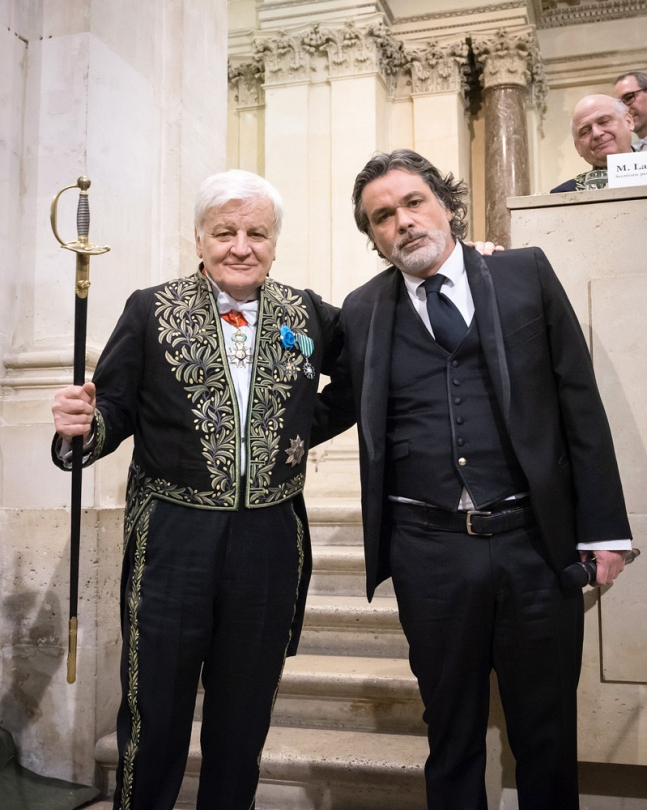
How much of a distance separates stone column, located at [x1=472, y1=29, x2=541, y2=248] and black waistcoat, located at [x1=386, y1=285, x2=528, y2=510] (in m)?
5.64

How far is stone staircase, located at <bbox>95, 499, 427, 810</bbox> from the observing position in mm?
3107

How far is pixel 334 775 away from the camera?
3.12m

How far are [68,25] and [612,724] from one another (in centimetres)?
338

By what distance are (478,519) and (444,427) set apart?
246 millimetres

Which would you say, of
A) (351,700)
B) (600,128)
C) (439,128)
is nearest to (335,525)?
(351,700)

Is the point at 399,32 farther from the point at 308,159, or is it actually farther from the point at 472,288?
the point at 472,288

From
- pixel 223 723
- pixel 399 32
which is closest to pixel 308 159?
pixel 399 32

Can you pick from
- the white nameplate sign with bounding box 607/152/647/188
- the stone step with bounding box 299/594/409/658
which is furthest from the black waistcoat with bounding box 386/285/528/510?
the stone step with bounding box 299/594/409/658

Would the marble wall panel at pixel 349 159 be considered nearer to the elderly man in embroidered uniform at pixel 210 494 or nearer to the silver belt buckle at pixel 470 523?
the elderly man in embroidered uniform at pixel 210 494

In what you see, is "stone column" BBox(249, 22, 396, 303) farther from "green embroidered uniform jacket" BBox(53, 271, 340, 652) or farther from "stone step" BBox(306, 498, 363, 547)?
"green embroidered uniform jacket" BBox(53, 271, 340, 652)

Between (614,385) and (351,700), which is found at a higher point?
(614,385)

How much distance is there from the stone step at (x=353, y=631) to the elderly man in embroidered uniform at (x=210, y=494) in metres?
1.63

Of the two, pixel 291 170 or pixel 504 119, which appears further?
pixel 504 119

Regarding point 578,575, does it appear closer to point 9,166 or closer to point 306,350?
point 306,350
